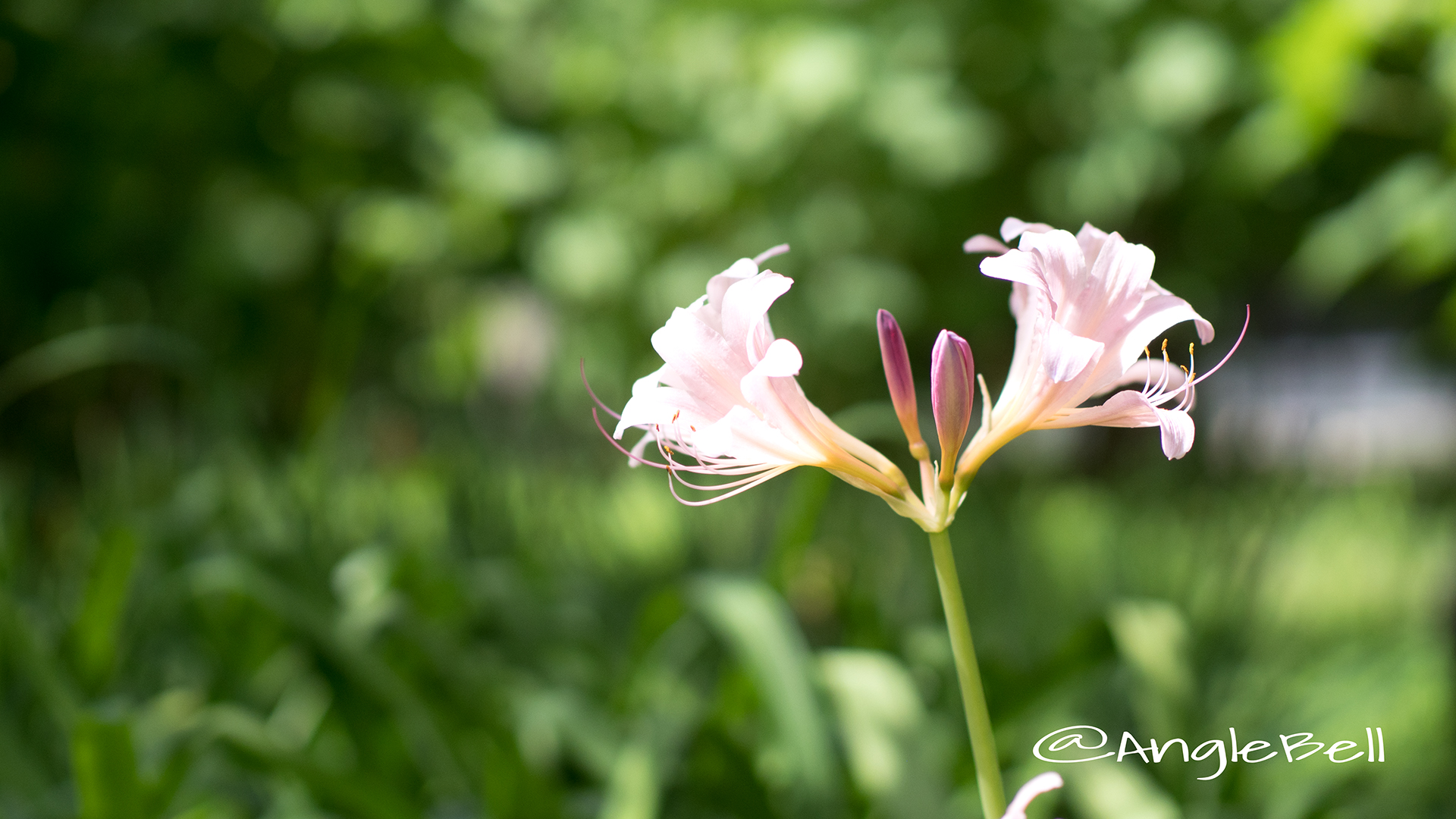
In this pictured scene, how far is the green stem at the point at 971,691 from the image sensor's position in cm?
37

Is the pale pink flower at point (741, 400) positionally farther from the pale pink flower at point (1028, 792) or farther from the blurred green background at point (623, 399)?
the blurred green background at point (623, 399)

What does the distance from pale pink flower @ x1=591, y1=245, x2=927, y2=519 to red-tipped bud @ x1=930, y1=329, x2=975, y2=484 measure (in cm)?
3

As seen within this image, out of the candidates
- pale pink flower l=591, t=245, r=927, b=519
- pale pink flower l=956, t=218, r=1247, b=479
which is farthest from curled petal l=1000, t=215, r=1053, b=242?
pale pink flower l=591, t=245, r=927, b=519

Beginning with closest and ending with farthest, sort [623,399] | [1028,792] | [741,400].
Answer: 1. [1028,792]
2. [741,400]
3. [623,399]

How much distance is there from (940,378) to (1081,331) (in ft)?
0.21

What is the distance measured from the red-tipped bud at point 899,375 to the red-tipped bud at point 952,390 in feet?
0.04

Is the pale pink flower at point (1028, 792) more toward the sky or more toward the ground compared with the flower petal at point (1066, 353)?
more toward the ground

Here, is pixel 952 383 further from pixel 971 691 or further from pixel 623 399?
pixel 623 399

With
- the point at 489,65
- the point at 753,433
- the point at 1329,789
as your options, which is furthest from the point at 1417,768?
the point at 489,65

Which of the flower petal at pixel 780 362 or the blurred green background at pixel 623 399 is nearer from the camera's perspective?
the flower petal at pixel 780 362

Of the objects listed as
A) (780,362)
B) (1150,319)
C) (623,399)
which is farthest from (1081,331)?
(623,399)

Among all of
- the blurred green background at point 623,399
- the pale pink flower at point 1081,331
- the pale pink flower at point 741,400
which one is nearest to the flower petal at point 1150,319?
the pale pink flower at point 1081,331

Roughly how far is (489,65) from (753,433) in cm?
332

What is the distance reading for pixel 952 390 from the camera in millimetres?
422
